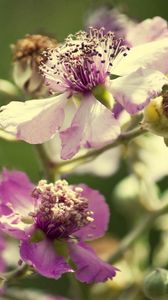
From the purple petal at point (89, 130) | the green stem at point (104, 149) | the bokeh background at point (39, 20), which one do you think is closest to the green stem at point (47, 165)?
the green stem at point (104, 149)

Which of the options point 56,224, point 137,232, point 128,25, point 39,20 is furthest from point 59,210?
point 39,20

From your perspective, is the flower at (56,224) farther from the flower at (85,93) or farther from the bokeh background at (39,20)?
the bokeh background at (39,20)

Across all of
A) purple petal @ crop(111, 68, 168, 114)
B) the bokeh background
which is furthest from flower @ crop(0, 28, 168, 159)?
the bokeh background

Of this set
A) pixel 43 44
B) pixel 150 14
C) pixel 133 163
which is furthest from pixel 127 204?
pixel 150 14

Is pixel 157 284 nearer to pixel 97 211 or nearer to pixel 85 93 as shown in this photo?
pixel 97 211

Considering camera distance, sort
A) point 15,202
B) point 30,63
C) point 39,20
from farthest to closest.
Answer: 1. point 39,20
2. point 30,63
3. point 15,202

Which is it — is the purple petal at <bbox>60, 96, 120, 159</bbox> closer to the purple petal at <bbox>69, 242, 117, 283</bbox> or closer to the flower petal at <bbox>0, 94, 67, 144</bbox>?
the flower petal at <bbox>0, 94, 67, 144</bbox>
